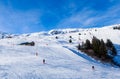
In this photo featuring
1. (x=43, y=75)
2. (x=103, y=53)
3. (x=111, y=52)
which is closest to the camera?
(x=43, y=75)

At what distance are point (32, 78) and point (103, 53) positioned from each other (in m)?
35.2

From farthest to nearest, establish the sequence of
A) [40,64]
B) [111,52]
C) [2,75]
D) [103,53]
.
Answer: [111,52], [103,53], [40,64], [2,75]

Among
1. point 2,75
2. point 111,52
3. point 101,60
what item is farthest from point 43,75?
point 111,52

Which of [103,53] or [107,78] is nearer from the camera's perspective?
[107,78]

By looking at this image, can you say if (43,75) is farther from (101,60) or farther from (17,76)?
(101,60)

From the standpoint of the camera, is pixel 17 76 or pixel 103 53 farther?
pixel 103 53

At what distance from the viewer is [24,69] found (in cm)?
2808

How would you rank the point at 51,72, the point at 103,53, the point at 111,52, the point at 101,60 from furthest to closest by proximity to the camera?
the point at 111,52 → the point at 103,53 → the point at 101,60 → the point at 51,72

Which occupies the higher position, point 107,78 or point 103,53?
point 103,53

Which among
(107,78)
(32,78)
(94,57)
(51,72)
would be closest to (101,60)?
(94,57)

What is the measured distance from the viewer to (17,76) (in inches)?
963

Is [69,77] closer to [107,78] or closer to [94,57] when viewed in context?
[107,78]

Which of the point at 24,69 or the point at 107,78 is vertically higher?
the point at 24,69

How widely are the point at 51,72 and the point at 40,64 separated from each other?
15.4 feet
